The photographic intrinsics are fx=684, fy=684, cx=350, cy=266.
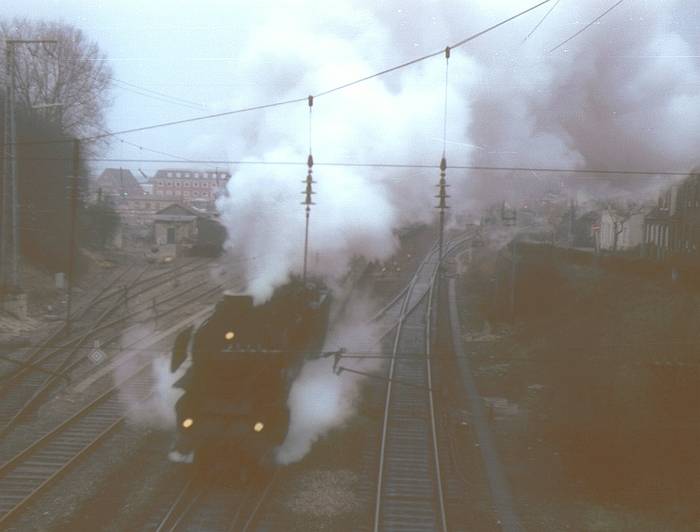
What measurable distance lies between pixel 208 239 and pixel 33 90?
5.97m

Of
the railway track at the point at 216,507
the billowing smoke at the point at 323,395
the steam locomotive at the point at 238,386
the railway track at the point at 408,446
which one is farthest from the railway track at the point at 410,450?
the steam locomotive at the point at 238,386

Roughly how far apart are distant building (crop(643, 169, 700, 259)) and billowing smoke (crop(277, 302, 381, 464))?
8776 millimetres

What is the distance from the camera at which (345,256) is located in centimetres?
1451

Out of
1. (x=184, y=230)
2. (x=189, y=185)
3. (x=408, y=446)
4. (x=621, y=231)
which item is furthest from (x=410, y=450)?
(x=621, y=231)

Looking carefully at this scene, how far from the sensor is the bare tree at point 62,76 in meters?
13.8

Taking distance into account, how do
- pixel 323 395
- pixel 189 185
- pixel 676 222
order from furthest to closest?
pixel 676 222, pixel 189 185, pixel 323 395

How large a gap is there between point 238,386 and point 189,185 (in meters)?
9.80

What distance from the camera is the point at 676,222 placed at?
18.9 metres

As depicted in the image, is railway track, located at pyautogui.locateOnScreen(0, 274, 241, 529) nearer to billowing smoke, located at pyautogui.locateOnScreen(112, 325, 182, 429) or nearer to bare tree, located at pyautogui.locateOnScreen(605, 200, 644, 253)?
billowing smoke, located at pyautogui.locateOnScreen(112, 325, 182, 429)

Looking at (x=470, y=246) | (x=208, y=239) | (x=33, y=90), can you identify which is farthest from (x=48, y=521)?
(x=470, y=246)

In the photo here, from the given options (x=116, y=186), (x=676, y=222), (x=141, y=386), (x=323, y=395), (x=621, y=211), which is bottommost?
(x=141, y=386)

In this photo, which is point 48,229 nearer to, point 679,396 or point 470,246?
point 470,246

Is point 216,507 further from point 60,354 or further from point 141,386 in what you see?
point 60,354

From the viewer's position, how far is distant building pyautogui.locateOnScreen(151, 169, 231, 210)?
17.6 metres
